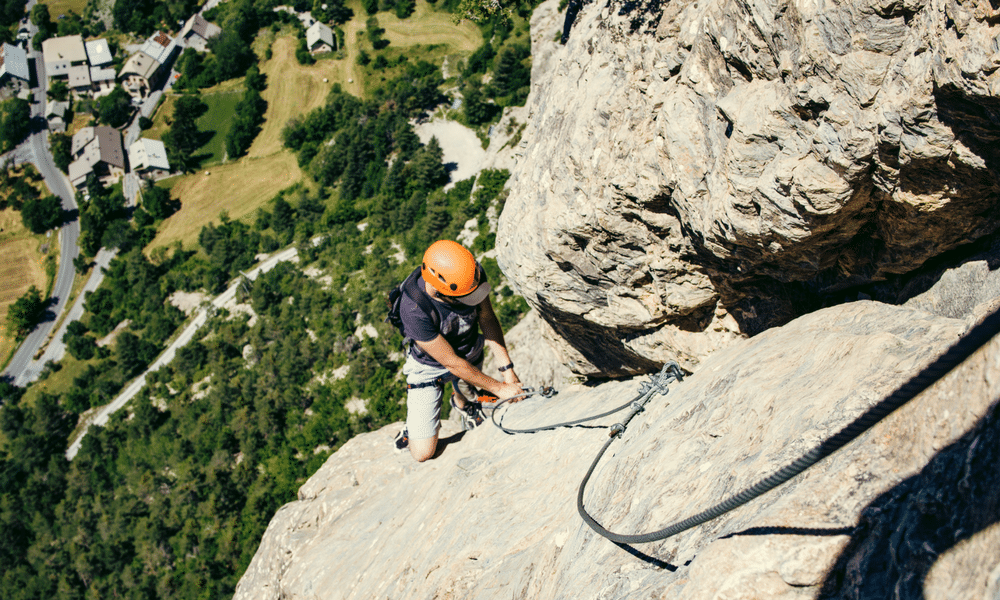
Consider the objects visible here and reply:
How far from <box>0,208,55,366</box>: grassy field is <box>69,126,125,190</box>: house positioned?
26.0 ft

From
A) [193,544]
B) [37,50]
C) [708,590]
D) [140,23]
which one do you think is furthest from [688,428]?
[37,50]

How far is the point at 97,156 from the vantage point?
2576 inches

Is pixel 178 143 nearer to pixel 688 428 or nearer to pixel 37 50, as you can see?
pixel 37 50

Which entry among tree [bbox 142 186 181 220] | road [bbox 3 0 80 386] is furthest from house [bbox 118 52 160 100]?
tree [bbox 142 186 181 220]

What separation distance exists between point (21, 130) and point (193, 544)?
66864mm

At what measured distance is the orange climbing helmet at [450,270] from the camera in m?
6.55

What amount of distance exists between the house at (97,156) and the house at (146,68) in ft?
33.3

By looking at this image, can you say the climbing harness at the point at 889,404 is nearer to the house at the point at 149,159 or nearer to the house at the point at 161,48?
the house at the point at 149,159

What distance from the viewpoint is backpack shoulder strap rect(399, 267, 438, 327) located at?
6961 mm

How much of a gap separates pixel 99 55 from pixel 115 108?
1441 cm

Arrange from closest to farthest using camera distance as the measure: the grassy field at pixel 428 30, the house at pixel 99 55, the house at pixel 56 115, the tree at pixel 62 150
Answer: the grassy field at pixel 428 30 → the tree at pixel 62 150 → the house at pixel 56 115 → the house at pixel 99 55

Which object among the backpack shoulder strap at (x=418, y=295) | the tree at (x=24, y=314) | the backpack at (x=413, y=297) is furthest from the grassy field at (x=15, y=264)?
the backpack shoulder strap at (x=418, y=295)

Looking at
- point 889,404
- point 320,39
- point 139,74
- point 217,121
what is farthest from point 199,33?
point 889,404

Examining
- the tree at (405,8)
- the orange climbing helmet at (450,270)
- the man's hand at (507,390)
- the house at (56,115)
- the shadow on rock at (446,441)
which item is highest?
the tree at (405,8)
